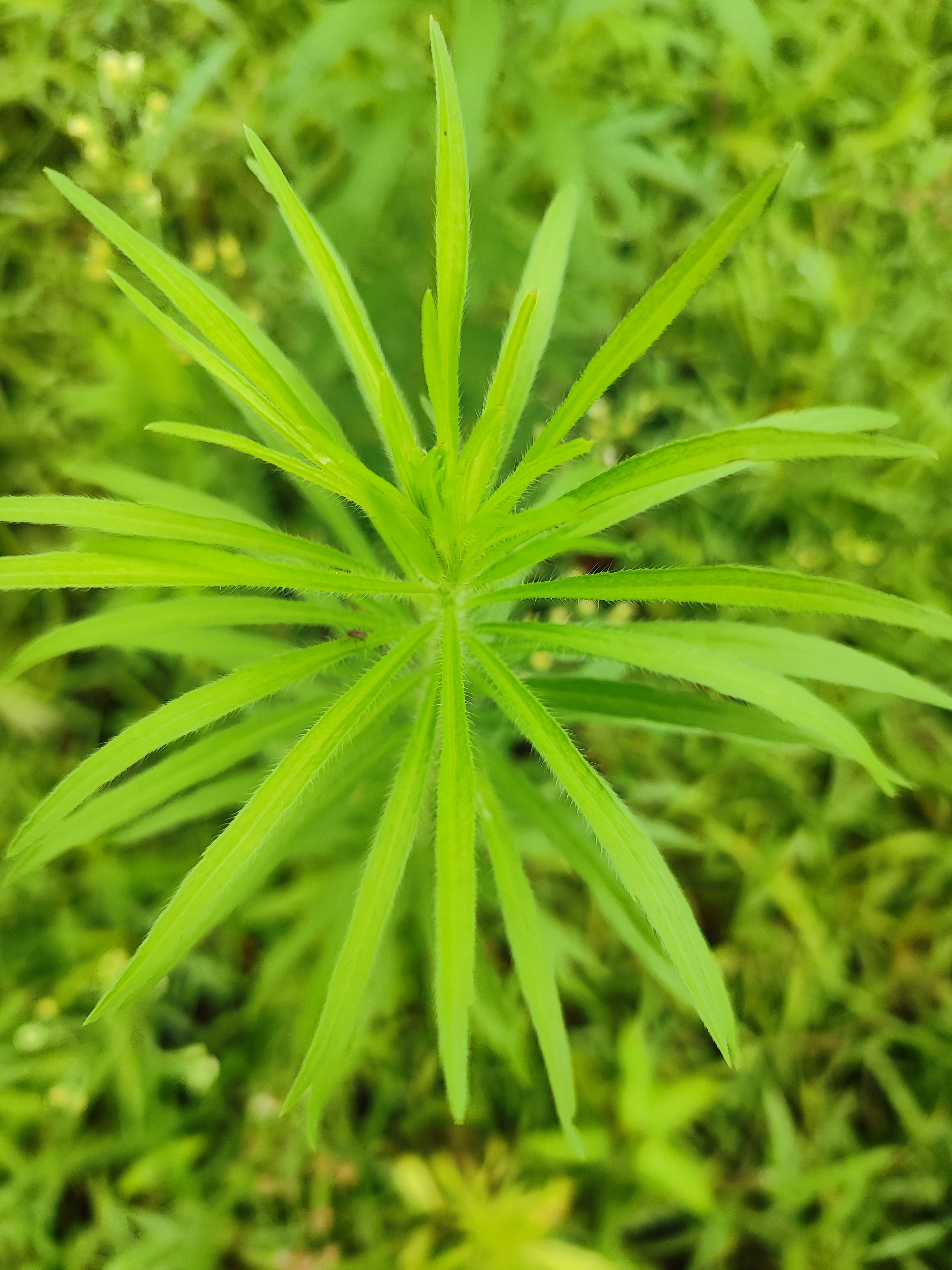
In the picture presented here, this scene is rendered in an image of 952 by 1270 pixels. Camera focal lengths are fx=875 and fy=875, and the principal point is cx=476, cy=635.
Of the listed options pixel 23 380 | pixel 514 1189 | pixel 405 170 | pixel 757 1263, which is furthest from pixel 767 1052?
pixel 23 380

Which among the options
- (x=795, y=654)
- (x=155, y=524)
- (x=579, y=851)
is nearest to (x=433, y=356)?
(x=155, y=524)

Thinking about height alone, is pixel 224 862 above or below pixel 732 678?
below

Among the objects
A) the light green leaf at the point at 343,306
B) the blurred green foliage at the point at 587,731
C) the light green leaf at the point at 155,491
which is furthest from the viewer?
→ the blurred green foliage at the point at 587,731

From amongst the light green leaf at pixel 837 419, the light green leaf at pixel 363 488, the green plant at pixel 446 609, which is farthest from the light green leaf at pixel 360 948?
the light green leaf at pixel 837 419

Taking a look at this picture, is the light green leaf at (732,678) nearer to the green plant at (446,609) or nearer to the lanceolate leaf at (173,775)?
the green plant at (446,609)

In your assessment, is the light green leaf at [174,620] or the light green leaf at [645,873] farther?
the light green leaf at [174,620]

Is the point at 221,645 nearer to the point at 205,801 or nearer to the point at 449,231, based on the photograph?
the point at 205,801
